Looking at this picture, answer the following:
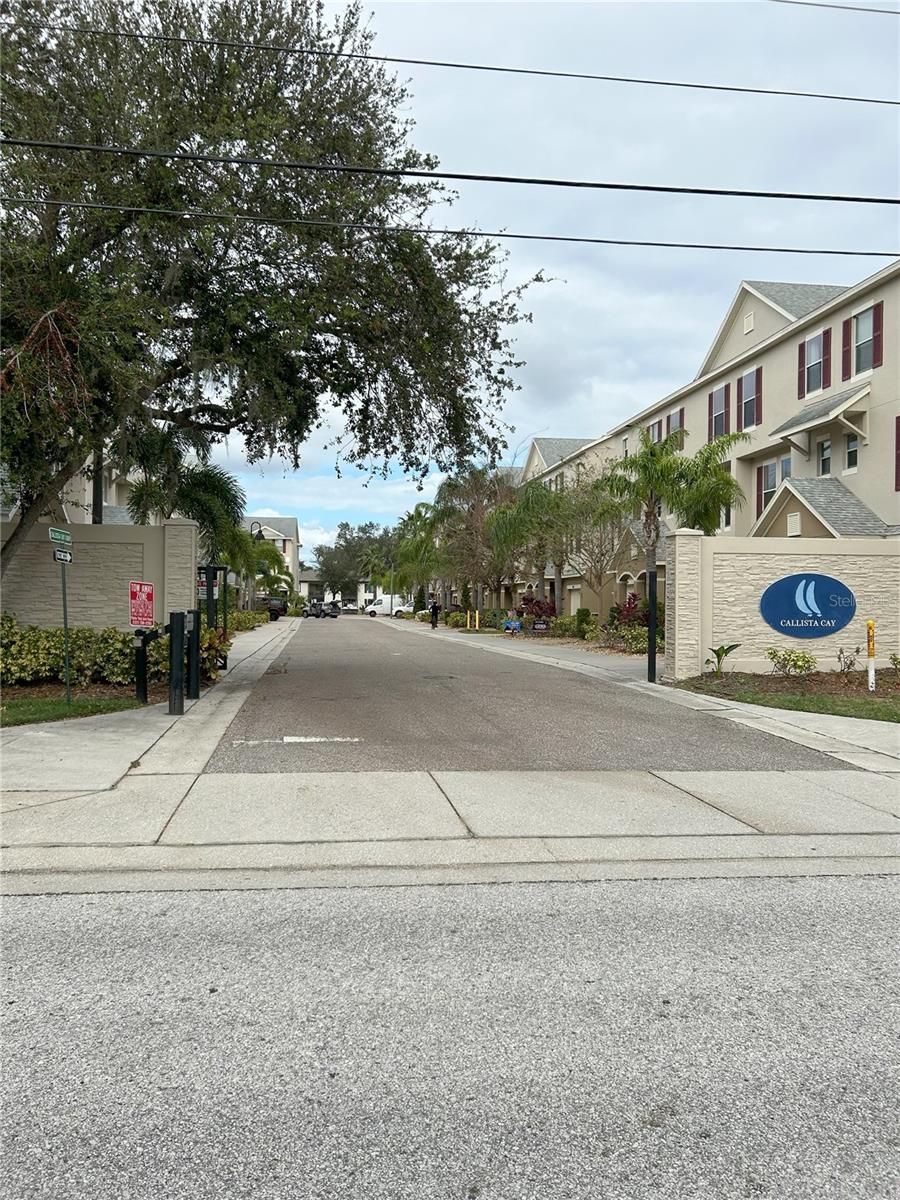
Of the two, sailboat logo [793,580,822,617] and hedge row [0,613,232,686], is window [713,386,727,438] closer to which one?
sailboat logo [793,580,822,617]

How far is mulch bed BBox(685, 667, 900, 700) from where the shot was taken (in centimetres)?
1433

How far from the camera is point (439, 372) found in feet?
47.1

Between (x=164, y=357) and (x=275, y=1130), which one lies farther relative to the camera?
(x=164, y=357)

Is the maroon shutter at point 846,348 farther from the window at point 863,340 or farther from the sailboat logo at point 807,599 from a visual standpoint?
the sailboat logo at point 807,599

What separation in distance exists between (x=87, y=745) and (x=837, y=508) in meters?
19.5

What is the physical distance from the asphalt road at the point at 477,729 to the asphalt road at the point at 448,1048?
386 centimetres

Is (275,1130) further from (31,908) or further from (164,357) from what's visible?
(164,357)

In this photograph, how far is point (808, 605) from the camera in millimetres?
16031

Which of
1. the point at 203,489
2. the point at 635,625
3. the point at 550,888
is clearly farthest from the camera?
the point at 635,625

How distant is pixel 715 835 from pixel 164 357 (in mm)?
10444

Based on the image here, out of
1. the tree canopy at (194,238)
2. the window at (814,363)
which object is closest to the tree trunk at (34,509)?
the tree canopy at (194,238)

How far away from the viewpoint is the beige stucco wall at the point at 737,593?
52.1 ft

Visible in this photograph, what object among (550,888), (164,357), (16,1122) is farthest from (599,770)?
(164,357)

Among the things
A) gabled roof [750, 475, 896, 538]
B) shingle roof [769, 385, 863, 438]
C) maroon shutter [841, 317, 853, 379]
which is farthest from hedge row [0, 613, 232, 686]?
maroon shutter [841, 317, 853, 379]
